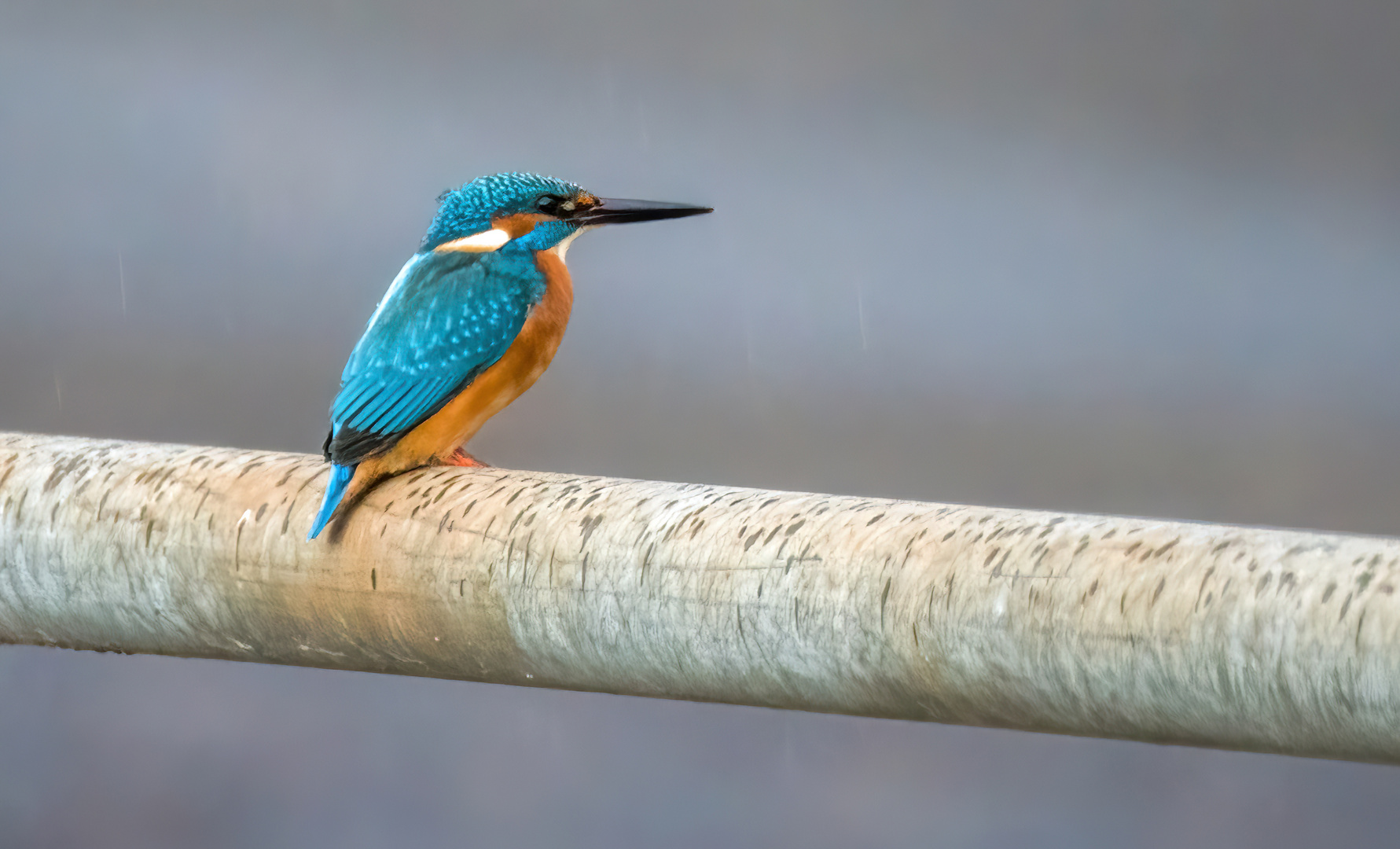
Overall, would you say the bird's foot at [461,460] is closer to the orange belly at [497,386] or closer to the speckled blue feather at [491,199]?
the orange belly at [497,386]

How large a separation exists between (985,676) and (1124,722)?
6 centimetres

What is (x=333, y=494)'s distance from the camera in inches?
25.4

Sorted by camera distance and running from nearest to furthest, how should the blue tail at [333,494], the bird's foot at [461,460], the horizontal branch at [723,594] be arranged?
the horizontal branch at [723,594]
the blue tail at [333,494]
the bird's foot at [461,460]

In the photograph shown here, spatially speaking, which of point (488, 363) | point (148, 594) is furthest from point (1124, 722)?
point (148, 594)

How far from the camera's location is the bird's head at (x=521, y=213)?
79 cm

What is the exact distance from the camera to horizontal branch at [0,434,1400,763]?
1.51ft

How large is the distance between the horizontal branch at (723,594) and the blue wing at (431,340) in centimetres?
5

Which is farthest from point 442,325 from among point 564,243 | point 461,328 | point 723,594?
point 723,594

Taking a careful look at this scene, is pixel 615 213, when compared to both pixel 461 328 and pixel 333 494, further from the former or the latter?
pixel 333 494

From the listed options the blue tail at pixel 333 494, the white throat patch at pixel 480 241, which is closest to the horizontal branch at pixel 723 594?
the blue tail at pixel 333 494

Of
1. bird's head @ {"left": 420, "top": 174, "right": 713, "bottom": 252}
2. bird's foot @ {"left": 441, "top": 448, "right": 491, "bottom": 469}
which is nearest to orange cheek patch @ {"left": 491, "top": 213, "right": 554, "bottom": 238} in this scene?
bird's head @ {"left": 420, "top": 174, "right": 713, "bottom": 252}

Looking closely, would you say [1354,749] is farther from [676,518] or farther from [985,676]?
[676,518]

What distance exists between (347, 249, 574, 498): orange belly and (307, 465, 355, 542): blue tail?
43mm

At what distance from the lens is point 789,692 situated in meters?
0.59
